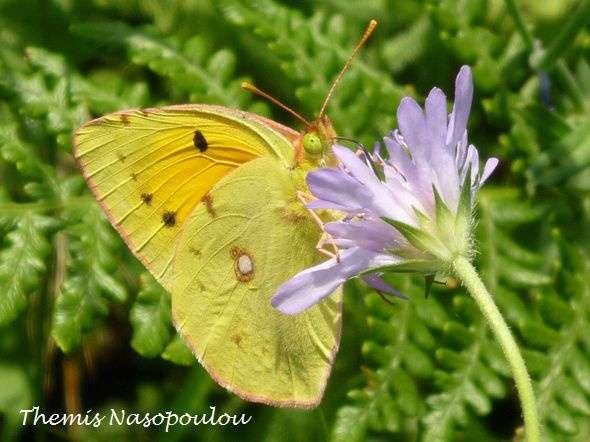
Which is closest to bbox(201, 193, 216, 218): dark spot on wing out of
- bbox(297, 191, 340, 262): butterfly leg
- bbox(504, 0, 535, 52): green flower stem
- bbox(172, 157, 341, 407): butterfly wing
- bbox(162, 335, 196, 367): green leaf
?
bbox(172, 157, 341, 407): butterfly wing

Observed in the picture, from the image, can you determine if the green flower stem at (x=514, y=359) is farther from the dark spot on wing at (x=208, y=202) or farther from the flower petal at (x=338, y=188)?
the dark spot on wing at (x=208, y=202)

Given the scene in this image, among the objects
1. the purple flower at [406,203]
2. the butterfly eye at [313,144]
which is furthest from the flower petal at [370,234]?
the butterfly eye at [313,144]

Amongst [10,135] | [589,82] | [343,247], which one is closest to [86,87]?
[10,135]

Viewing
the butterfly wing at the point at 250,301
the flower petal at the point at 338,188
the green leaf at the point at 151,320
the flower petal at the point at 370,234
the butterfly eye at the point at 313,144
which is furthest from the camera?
the green leaf at the point at 151,320

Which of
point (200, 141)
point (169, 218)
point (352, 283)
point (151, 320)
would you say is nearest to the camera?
point (200, 141)

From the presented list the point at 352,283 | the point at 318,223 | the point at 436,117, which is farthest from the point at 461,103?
the point at 352,283

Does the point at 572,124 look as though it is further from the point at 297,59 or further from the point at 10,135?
the point at 10,135

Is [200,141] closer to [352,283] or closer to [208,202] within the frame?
[208,202]
